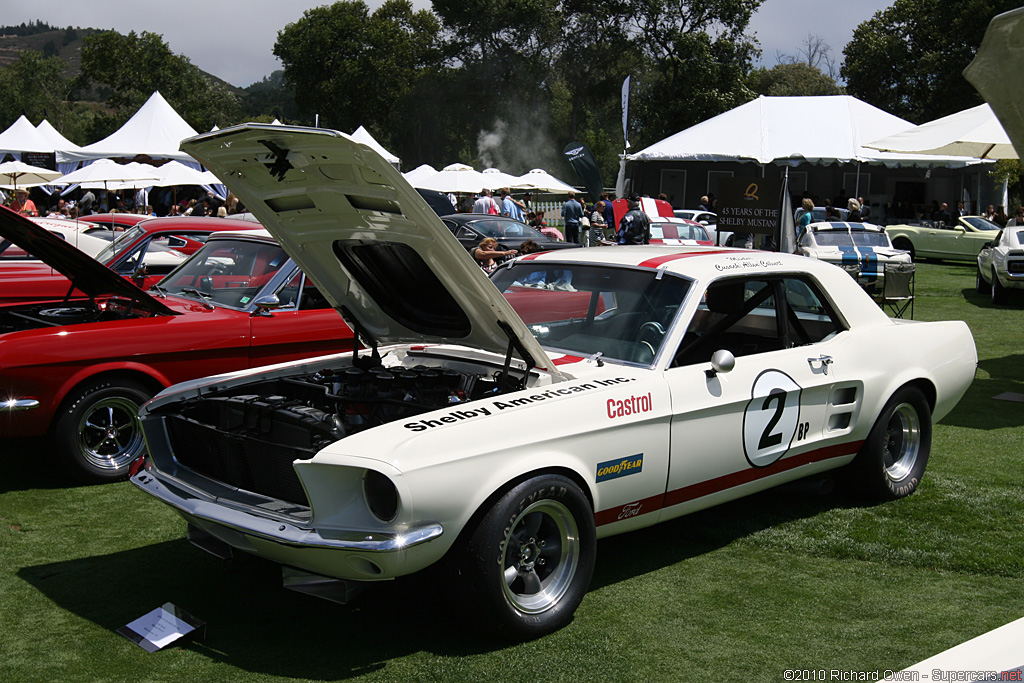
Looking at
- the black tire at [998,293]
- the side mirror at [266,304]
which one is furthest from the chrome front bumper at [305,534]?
the black tire at [998,293]

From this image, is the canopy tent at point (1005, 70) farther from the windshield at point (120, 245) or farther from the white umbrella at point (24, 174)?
the white umbrella at point (24, 174)

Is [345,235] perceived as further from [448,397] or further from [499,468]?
[499,468]

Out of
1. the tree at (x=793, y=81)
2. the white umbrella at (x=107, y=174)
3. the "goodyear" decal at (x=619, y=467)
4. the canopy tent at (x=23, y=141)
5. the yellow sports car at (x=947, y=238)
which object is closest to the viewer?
the "goodyear" decal at (x=619, y=467)

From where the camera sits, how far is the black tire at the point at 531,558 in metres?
3.39

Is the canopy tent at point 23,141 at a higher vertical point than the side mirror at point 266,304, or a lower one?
higher

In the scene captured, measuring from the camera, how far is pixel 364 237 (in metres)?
4.12

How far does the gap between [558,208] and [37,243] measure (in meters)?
28.6

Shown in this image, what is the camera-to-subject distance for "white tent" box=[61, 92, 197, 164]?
25.7 m

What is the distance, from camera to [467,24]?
5522cm

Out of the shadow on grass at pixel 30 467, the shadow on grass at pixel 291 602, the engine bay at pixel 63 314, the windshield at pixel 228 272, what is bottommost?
the shadow on grass at pixel 291 602

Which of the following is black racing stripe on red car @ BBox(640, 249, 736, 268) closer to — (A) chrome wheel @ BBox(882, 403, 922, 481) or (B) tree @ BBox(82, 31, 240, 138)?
(A) chrome wheel @ BBox(882, 403, 922, 481)

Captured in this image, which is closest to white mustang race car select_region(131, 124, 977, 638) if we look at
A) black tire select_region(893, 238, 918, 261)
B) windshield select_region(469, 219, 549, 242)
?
windshield select_region(469, 219, 549, 242)

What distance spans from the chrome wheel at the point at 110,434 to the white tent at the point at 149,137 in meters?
21.4

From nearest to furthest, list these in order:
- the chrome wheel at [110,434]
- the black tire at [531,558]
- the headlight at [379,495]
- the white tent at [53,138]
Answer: the headlight at [379,495] < the black tire at [531,558] < the chrome wheel at [110,434] < the white tent at [53,138]
